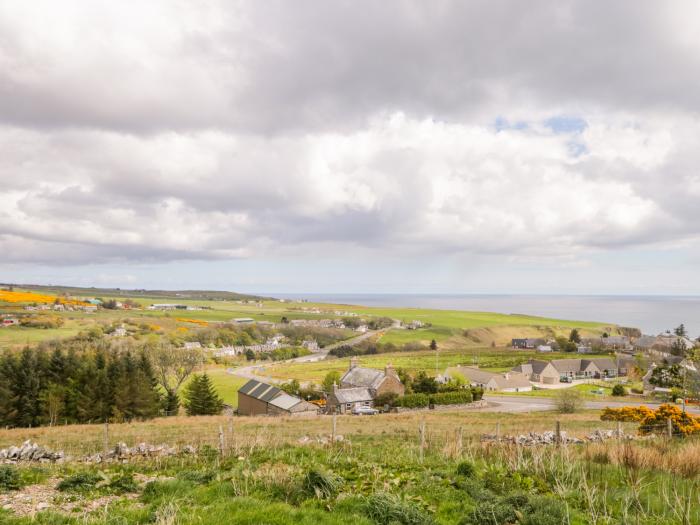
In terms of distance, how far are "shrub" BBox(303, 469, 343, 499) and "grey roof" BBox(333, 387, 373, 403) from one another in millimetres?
54411

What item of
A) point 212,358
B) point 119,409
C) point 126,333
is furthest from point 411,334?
point 119,409

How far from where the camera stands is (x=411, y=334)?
178500mm

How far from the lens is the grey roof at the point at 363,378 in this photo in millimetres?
68031

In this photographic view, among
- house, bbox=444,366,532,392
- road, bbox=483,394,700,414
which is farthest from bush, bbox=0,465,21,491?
house, bbox=444,366,532,392

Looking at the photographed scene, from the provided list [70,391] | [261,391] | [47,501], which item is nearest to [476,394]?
[261,391]

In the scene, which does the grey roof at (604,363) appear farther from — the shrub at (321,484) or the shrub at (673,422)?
the shrub at (321,484)

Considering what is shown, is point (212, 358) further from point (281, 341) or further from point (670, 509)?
point (670, 509)

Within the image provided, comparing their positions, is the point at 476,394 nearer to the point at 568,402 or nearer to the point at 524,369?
the point at 568,402

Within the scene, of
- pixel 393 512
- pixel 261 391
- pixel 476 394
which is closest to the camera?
pixel 393 512

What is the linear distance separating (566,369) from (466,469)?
107m

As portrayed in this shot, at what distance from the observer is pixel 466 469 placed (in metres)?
11.1

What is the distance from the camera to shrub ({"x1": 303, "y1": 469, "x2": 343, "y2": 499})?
9.16m

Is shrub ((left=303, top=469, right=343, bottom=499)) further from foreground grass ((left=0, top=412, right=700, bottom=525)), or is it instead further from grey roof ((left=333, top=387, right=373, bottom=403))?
grey roof ((left=333, top=387, right=373, bottom=403))

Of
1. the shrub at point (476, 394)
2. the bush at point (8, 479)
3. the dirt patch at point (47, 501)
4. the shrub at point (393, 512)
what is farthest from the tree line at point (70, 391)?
the shrub at point (476, 394)
